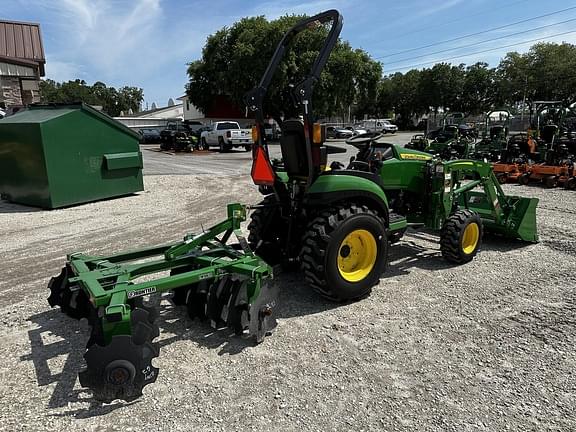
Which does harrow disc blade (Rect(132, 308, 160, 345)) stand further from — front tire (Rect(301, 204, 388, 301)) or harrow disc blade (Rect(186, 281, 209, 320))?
front tire (Rect(301, 204, 388, 301))

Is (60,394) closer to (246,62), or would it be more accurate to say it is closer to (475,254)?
(475,254)

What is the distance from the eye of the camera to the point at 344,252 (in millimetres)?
4305

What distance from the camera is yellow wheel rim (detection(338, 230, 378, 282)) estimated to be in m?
4.29

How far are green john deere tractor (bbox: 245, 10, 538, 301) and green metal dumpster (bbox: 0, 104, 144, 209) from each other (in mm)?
5635

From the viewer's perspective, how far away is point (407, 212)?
579 cm

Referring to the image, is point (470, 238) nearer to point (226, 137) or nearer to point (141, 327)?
point (141, 327)

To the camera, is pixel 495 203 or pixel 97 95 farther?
pixel 97 95

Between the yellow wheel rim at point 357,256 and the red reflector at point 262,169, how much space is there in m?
0.92

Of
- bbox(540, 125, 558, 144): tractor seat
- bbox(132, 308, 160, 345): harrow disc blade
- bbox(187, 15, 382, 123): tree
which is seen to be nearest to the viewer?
bbox(132, 308, 160, 345): harrow disc blade

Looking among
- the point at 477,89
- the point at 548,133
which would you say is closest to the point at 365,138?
the point at 548,133

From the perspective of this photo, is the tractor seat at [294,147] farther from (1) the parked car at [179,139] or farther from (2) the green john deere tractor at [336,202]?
(1) the parked car at [179,139]

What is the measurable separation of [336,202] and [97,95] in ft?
307

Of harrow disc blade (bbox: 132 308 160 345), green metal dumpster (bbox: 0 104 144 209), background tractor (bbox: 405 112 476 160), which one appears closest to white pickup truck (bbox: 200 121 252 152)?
background tractor (bbox: 405 112 476 160)

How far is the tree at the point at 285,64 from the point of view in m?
29.0
